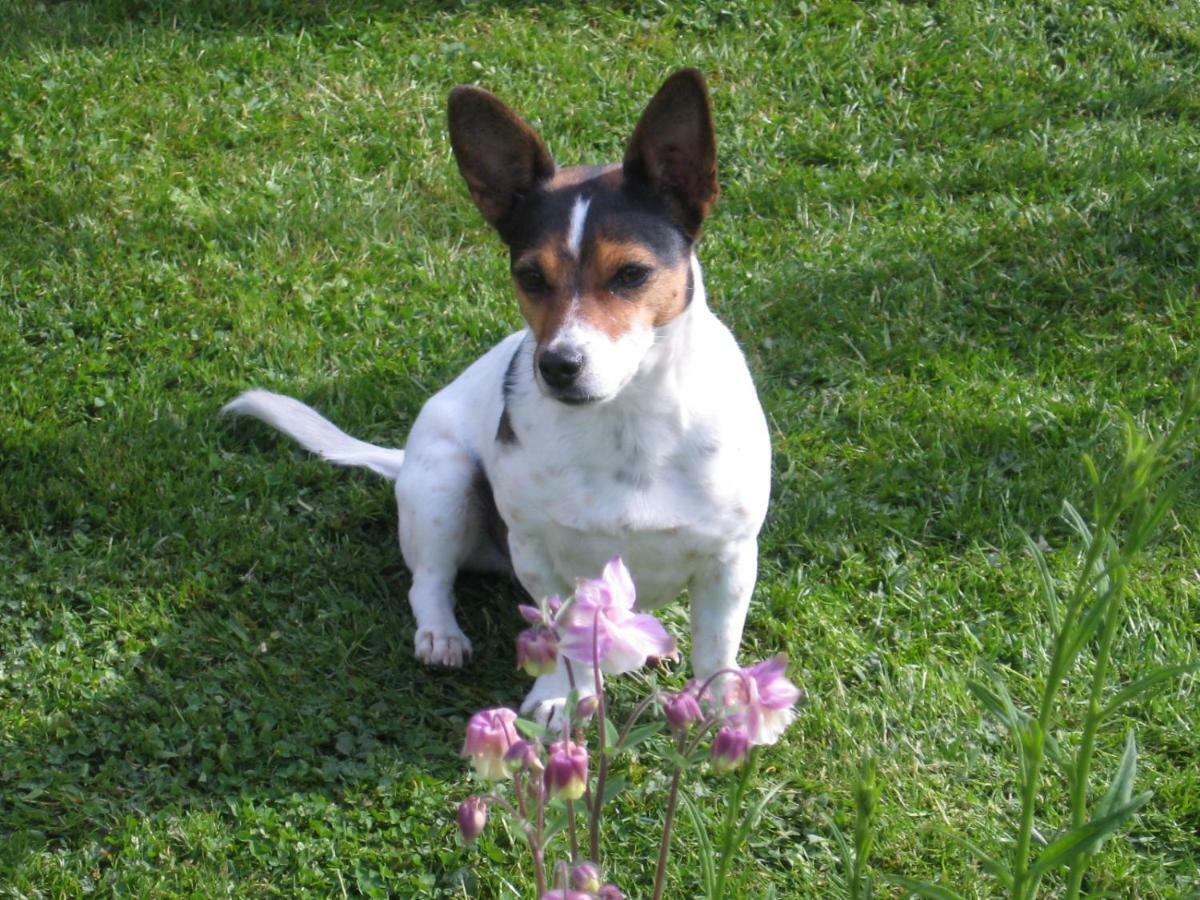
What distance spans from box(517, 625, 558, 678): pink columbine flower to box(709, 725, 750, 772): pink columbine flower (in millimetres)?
198

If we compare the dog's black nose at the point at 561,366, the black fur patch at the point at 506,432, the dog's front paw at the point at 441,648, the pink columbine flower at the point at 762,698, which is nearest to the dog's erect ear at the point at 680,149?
the dog's black nose at the point at 561,366

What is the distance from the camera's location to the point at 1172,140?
5.62m

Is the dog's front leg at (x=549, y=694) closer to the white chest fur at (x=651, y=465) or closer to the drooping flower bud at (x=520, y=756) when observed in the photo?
the white chest fur at (x=651, y=465)

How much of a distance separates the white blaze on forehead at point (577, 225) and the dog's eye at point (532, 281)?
0.09 metres

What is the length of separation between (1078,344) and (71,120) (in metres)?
3.91

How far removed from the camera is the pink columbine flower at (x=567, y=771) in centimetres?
152

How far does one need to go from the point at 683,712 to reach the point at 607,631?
6.6 inches

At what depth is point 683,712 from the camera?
5.29ft

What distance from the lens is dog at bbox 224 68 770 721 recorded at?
2.99 metres

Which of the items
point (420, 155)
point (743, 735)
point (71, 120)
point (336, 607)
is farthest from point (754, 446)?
point (71, 120)

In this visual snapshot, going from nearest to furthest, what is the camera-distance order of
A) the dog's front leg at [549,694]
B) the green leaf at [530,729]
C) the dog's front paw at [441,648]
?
the green leaf at [530,729] < the dog's front leg at [549,694] < the dog's front paw at [441,648]

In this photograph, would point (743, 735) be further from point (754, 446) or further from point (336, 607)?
point (336, 607)

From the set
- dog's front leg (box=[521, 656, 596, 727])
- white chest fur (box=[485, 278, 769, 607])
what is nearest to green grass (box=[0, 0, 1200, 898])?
dog's front leg (box=[521, 656, 596, 727])

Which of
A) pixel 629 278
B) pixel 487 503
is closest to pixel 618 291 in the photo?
pixel 629 278
